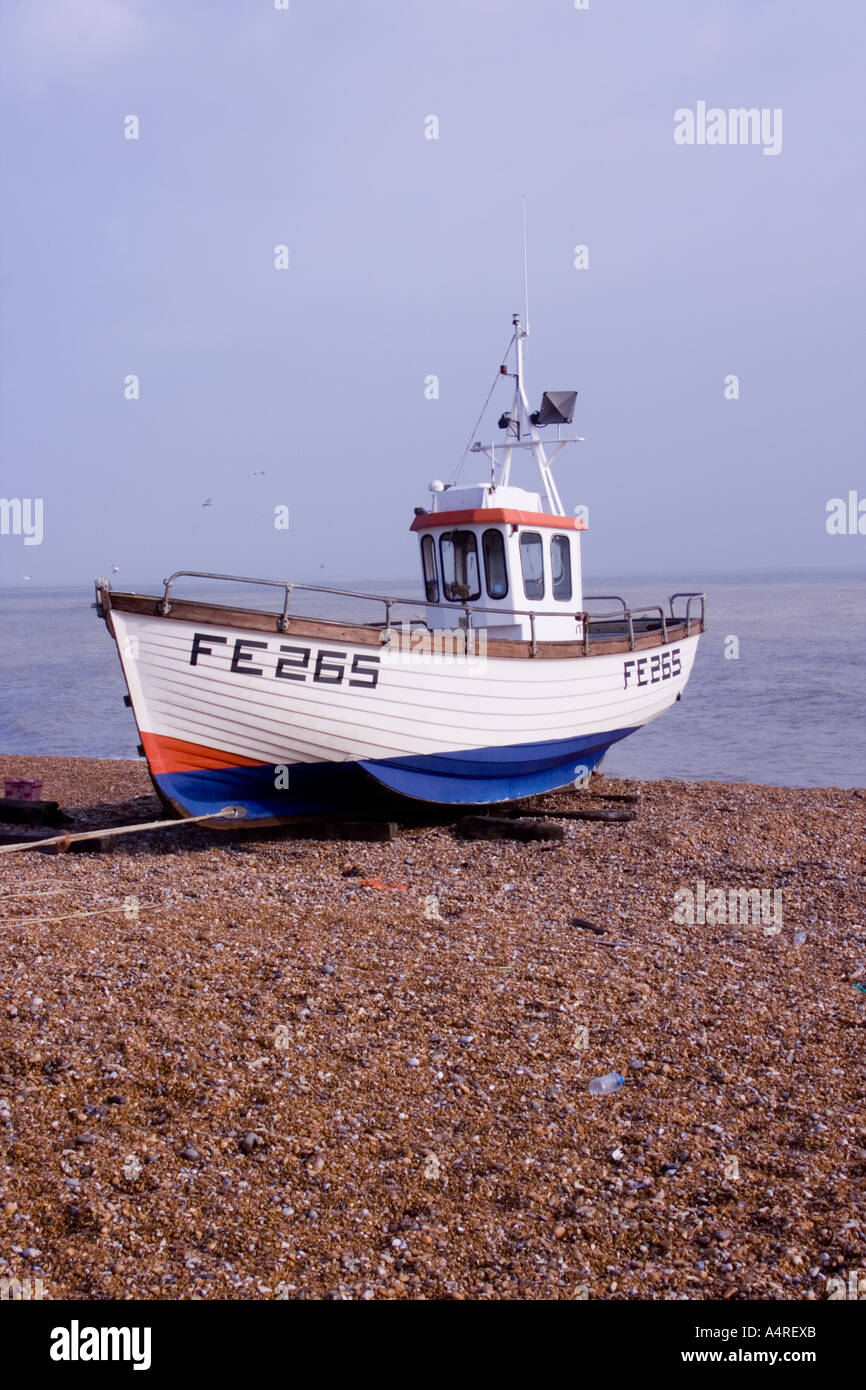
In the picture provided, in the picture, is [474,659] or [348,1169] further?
[474,659]

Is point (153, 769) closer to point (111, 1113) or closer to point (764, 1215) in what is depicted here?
point (111, 1113)

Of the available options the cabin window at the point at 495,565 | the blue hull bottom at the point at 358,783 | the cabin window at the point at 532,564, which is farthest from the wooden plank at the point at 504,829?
the cabin window at the point at 532,564

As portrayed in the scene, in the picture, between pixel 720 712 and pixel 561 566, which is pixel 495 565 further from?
pixel 720 712

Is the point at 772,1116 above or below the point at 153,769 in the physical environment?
below

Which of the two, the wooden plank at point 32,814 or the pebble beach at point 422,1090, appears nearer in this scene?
the pebble beach at point 422,1090

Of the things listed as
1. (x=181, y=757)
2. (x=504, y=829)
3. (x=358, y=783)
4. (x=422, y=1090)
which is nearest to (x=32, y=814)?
(x=181, y=757)

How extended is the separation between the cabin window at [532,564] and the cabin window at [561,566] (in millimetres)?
228

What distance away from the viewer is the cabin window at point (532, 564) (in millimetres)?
12375

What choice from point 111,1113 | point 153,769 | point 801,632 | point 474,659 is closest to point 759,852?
point 474,659

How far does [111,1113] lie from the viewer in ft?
16.1

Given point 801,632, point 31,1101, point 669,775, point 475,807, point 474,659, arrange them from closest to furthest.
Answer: point 31,1101
point 474,659
point 475,807
point 669,775
point 801,632

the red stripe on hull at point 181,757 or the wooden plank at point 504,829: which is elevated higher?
the red stripe on hull at point 181,757

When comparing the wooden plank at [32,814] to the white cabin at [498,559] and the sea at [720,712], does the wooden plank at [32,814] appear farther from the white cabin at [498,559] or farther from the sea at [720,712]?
the sea at [720,712]

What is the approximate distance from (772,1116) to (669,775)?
14011 mm
